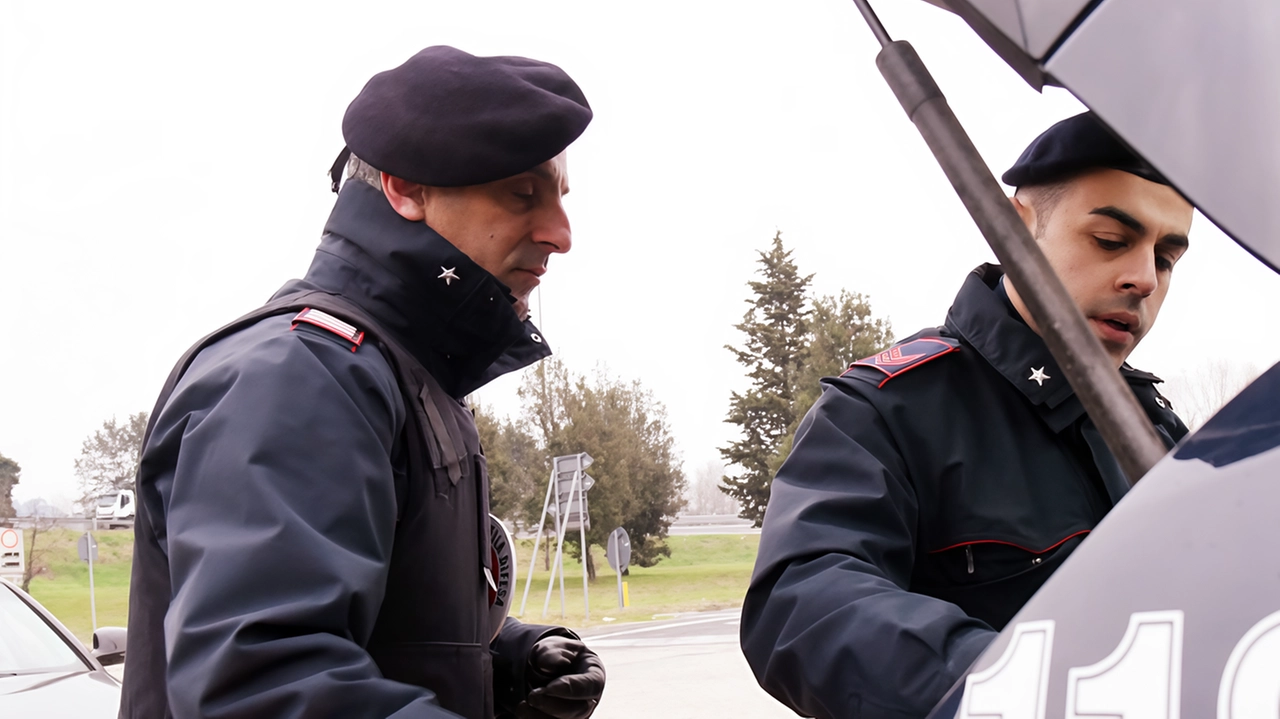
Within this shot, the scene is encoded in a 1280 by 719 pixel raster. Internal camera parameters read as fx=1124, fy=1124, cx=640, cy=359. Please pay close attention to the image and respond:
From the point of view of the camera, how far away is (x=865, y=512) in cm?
162

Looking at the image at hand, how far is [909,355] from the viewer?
189 centimetres

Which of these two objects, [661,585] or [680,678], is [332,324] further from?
[661,585]

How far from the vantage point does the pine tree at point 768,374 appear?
→ 3953 centimetres

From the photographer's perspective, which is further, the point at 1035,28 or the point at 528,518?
the point at 528,518

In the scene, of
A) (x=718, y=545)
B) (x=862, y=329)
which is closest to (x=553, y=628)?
(x=862, y=329)

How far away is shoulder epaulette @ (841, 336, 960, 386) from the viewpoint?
6.03 ft

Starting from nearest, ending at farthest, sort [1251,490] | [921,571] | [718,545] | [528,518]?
[1251,490] < [921,571] < [528,518] < [718,545]

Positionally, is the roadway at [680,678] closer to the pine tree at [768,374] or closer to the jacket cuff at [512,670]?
the jacket cuff at [512,670]

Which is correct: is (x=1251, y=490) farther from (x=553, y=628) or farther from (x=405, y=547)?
(x=553, y=628)

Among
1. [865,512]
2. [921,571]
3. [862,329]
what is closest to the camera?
[865,512]

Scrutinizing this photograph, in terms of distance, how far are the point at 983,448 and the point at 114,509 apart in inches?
1772

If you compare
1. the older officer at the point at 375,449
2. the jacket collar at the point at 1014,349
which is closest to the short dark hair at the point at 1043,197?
the jacket collar at the point at 1014,349

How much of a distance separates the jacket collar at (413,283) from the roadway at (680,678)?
5.85 metres

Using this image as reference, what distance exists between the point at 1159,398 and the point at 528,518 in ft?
126
